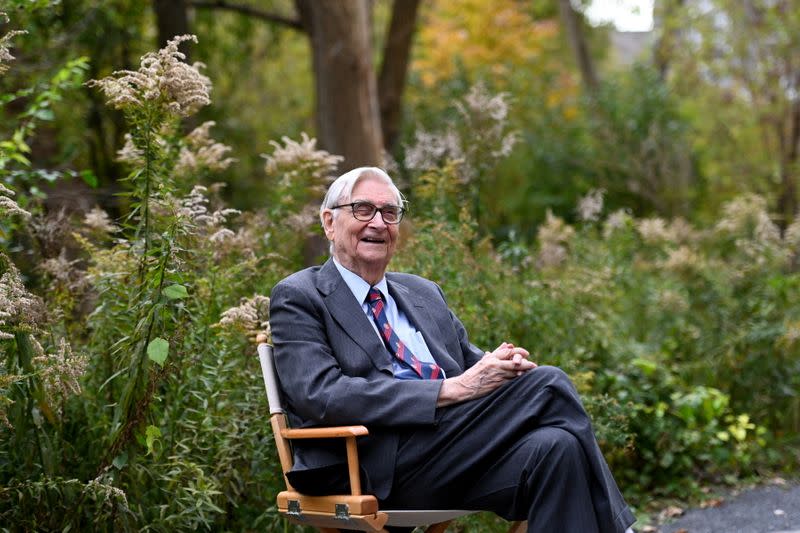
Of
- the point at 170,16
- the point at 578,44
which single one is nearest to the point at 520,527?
the point at 170,16

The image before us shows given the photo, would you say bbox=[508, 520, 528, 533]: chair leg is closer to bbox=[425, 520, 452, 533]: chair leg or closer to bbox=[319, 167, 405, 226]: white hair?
bbox=[425, 520, 452, 533]: chair leg

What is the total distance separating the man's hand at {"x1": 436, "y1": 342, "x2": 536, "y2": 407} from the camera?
11.2ft

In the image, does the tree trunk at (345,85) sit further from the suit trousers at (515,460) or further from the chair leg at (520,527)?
the chair leg at (520,527)

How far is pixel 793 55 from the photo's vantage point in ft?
43.4

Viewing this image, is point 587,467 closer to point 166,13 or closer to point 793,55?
point 166,13

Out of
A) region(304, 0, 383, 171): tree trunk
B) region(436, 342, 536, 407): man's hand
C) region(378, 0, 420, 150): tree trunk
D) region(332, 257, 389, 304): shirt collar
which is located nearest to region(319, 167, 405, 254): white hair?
region(332, 257, 389, 304): shirt collar

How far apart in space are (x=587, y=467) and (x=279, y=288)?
1.26 metres

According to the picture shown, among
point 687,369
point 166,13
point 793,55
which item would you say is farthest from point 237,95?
point 687,369

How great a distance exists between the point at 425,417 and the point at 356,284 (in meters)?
0.67

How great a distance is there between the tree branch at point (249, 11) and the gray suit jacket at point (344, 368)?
764 cm

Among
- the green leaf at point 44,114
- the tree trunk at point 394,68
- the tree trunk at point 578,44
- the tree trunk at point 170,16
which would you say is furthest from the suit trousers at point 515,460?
the tree trunk at point 578,44

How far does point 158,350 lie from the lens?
343 centimetres

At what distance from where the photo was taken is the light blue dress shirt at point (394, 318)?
12.4ft

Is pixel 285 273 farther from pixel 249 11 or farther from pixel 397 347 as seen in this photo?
pixel 249 11
